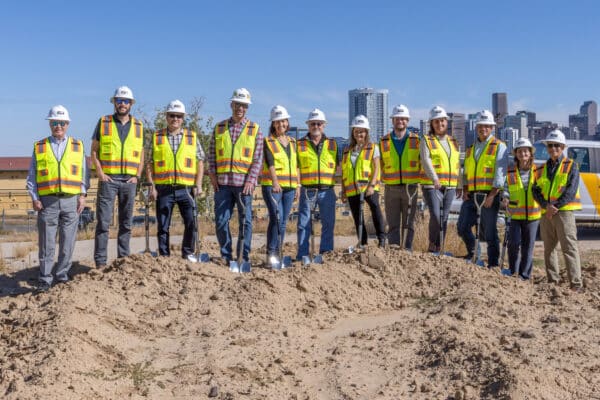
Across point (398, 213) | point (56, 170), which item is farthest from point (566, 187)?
point (56, 170)

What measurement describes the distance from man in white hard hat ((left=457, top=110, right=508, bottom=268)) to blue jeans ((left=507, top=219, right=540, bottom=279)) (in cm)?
29

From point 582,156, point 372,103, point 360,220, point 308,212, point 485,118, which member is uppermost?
point 372,103

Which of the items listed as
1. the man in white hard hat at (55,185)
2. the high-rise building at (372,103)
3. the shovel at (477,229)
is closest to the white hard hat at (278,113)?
the man in white hard hat at (55,185)

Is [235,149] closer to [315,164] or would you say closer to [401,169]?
[315,164]

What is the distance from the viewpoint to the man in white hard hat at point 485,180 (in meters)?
8.73

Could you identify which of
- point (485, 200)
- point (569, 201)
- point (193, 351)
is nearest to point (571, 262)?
point (569, 201)

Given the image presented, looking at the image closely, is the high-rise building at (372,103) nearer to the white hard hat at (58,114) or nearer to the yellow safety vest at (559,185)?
the yellow safety vest at (559,185)

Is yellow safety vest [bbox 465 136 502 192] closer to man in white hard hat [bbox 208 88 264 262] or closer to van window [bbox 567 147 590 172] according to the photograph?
man in white hard hat [bbox 208 88 264 262]

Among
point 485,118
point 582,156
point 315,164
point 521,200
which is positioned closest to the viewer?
point 521,200

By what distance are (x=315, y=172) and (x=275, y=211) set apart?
0.76m

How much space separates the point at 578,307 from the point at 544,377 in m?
2.20

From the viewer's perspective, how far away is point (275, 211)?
28.8 ft

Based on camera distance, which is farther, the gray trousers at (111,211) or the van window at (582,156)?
the van window at (582,156)

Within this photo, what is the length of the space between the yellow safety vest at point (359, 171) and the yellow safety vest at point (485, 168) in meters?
1.29
